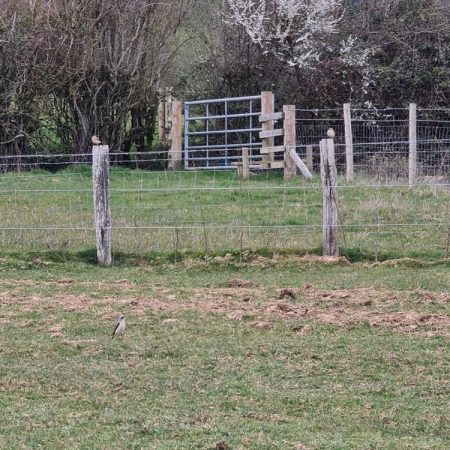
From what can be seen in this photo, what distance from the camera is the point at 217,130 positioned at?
2089 centimetres

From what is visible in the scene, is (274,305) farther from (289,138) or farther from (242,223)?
(289,138)

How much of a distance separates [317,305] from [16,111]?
479 inches

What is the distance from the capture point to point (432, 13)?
20.5 meters

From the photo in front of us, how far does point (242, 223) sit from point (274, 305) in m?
3.49

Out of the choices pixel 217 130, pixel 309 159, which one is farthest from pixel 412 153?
pixel 217 130

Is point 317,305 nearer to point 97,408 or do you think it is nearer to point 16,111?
point 97,408

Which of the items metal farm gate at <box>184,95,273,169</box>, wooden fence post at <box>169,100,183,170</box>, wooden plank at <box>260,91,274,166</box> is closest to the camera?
wooden plank at <box>260,91,274,166</box>

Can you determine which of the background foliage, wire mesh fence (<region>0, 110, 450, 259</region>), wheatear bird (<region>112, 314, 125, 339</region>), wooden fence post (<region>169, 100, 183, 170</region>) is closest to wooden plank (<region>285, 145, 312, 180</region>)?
wire mesh fence (<region>0, 110, 450, 259</region>)

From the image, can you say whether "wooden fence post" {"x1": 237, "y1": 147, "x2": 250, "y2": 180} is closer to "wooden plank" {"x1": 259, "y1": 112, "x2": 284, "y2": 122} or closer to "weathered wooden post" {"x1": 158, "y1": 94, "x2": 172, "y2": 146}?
"wooden plank" {"x1": 259, "y1": 112, "x2": 284, "y2": 122}

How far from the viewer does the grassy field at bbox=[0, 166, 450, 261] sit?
35.8 feet

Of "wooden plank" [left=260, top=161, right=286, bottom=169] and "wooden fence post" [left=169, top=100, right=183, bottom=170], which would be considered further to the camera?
"wooden fence post" [left=169, top=100, right=183, bottom=170]

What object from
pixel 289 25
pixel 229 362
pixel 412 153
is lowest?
pixel 229 362

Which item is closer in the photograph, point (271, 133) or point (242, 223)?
point (242, 223)

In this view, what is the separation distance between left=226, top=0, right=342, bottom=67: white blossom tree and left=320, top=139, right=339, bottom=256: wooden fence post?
388 inches
